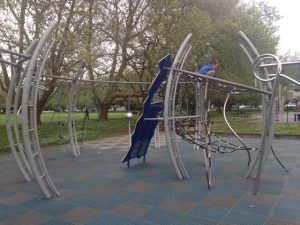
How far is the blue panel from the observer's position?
5756 millimetres

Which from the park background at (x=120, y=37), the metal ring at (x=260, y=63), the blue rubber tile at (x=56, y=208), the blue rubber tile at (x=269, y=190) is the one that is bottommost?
the blue rubber tile at (x=56, y=208)

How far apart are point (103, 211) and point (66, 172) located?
A: 2.58 metres

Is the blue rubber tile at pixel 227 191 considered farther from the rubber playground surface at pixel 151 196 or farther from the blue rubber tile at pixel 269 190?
the blue rubber tile at pixel 269 190

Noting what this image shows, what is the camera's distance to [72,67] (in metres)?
14.6

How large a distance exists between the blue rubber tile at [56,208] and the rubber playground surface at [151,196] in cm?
1

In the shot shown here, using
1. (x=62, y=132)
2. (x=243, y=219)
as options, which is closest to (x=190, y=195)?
(x=243, y=219)

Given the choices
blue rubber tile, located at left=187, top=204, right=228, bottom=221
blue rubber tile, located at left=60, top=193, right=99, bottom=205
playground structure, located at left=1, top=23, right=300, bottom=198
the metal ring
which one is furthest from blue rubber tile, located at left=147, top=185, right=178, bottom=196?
the metal ring

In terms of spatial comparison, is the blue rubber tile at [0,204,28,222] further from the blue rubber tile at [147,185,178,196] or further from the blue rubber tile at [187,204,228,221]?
the blue rubber tile at [187,204,228,221]

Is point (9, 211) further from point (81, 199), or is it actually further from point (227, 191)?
point (227, 191)

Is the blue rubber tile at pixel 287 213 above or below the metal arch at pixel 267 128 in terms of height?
below

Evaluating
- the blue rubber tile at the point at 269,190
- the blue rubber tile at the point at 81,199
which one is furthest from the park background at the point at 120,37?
the blue rubber tile at the point at 269,190

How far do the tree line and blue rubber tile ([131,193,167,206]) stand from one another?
15.4ft

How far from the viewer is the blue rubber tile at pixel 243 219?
3600 mm

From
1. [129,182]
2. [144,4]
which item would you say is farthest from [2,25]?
[129,182]
